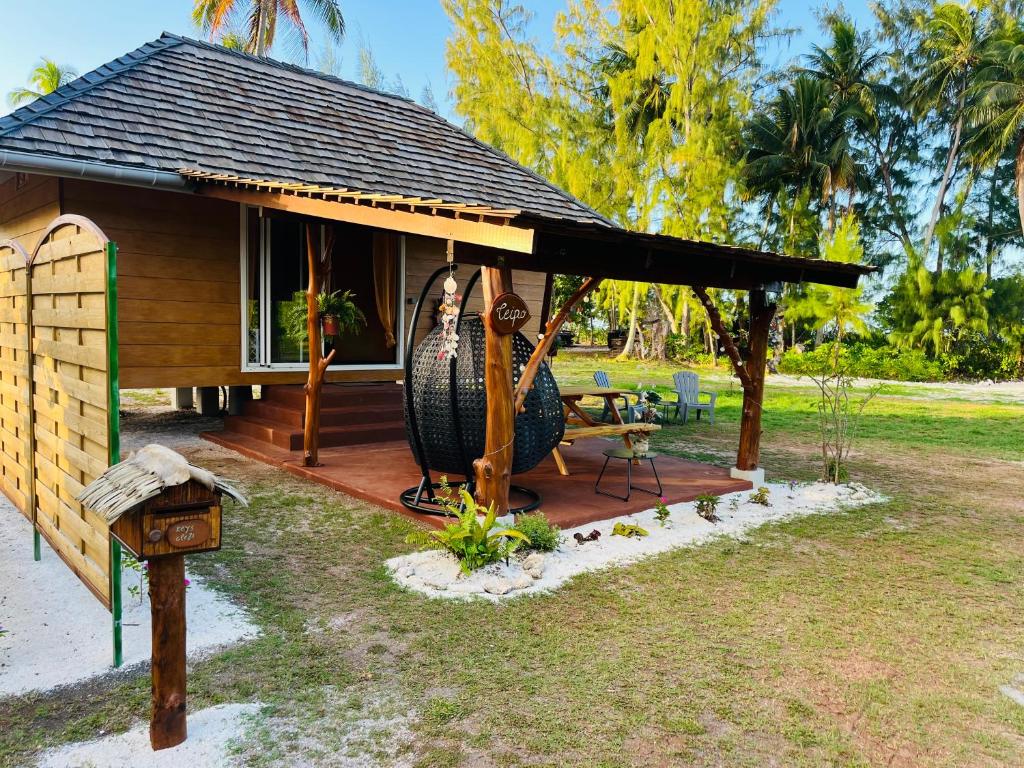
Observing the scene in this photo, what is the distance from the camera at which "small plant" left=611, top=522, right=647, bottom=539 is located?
207 inches

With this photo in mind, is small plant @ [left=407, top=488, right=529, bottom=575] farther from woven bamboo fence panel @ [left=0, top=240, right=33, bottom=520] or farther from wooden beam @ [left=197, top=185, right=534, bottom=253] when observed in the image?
woven bamboo fence panel @ [left=0, top=240, right=33, bottom=520]

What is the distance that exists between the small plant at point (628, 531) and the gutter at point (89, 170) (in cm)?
539

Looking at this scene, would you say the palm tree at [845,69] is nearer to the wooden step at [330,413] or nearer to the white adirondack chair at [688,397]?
the white adirondack chair at [688,397]

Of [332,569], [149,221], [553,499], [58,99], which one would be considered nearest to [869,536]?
[553,499]

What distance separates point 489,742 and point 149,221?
7054 mm

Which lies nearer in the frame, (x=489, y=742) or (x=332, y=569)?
(x=489, y=742)

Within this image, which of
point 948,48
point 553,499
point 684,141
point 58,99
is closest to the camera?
point 553,499

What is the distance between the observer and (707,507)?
5.90m

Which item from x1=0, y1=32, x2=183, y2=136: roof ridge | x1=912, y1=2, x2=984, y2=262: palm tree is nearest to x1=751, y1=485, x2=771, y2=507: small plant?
x1=0, y1=32, x2=183, y2=136: roof ridge

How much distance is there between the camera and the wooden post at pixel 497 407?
4.73m

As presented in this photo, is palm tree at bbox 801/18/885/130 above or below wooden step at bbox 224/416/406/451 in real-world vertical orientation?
above

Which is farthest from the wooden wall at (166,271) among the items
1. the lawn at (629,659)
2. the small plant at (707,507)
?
the small plant at (707,507)

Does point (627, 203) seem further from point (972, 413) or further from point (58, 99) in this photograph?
point (58, 99)

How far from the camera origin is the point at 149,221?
301 inches
